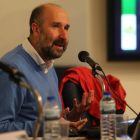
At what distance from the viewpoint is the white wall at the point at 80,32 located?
274 cm

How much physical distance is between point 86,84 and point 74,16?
2.71ft

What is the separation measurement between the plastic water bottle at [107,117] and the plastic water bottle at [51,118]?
0.20 meters

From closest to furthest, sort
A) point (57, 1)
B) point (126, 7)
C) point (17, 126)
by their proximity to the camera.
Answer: point (17, 126) → point (57, 1) → point (126, 7)

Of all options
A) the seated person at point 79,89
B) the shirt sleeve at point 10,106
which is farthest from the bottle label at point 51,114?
the seated person at point 79,89

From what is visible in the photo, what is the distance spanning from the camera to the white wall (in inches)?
108

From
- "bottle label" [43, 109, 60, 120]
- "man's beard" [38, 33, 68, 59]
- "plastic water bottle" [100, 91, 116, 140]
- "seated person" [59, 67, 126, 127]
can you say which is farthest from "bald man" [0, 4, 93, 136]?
"bottle label" [43, 109, 60, 120]

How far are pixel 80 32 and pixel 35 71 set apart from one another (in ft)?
4.29

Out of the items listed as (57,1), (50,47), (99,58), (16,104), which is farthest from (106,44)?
(16,104)

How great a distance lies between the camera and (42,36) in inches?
77.9

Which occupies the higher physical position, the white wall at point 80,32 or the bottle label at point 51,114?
the white wall at point 80,32

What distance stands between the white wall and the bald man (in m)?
0.76

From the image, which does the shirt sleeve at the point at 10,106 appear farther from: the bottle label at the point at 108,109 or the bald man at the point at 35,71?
the bottle label at the point at 108,109

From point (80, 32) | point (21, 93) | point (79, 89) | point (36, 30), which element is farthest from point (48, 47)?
point (80, 32)

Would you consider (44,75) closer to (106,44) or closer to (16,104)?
(16,104)
